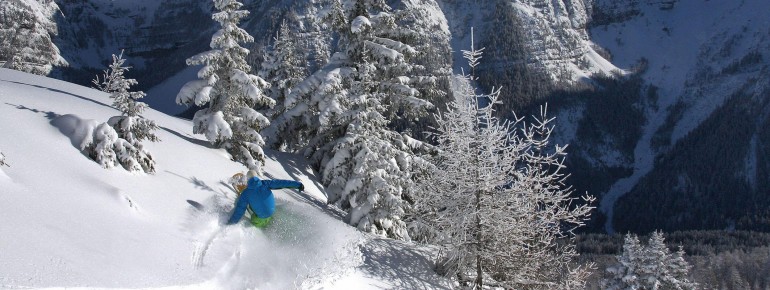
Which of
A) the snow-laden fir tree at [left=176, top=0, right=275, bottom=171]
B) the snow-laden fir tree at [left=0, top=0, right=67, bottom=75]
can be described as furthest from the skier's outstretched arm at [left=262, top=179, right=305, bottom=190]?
the snow-laden fir tree at [left=0, top=0, right=67, bottom=75]

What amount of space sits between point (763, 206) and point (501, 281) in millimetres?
182588

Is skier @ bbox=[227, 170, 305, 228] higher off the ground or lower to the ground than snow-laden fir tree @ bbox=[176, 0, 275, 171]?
lower

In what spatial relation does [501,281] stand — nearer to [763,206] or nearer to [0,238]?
[0,238]

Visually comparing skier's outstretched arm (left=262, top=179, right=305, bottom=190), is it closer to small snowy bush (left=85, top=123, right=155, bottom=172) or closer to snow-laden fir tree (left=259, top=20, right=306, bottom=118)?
small snowy bush (left=85, top=123, right=155, bottom=172)

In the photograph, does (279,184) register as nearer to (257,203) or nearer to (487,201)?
(257,203)

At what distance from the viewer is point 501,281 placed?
53.9 ft

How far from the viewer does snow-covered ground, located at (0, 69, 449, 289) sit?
404 inches

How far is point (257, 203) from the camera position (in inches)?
584

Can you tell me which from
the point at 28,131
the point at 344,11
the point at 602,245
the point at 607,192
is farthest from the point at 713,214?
the point at 28,131

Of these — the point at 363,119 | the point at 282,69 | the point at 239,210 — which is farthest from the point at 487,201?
the point at 282,69

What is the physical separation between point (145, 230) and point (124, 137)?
3997 mm

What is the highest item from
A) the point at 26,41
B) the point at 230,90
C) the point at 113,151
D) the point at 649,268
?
the point at 230,90

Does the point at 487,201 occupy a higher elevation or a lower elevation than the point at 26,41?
lower

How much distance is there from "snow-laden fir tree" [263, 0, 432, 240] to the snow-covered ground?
2016 mm
